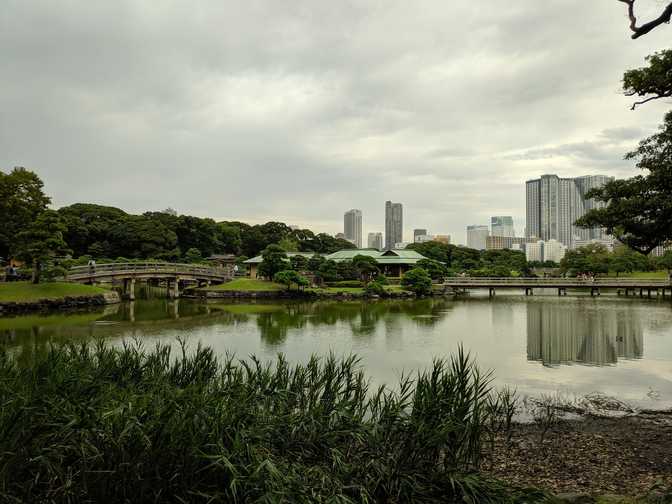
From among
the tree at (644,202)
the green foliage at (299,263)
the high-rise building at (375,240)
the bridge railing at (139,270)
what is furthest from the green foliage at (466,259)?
the high-rise building at (375,240)

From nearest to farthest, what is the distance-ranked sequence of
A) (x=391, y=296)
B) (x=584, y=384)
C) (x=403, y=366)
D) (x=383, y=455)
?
(x=383, y=455) → (x=584, y=384) → (x=403, y=366) → (x=391, y=296)

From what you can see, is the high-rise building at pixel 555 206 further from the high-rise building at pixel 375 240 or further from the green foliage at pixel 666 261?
the green foliage at pixel 666 261

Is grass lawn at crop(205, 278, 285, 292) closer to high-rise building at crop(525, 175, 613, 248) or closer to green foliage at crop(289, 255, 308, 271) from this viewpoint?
green foliage at crop(289, 255, 308, 271)

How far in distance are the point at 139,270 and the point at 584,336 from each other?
27.4m

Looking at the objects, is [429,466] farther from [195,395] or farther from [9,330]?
[9,330]

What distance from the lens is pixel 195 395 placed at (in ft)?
15.4

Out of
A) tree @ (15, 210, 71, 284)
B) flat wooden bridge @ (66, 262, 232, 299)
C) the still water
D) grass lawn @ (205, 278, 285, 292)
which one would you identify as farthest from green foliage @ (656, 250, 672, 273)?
tree @ (15, 210, 71, 284)

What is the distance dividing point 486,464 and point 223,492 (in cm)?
348

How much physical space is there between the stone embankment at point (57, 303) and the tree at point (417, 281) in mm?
21844

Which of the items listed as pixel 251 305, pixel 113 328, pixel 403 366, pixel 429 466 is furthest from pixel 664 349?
pixel 251 305

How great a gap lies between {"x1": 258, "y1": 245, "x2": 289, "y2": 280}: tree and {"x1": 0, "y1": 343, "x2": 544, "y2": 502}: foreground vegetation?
30.6 metres

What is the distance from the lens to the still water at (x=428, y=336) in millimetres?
10773

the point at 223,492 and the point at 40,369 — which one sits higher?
the point at 40,369

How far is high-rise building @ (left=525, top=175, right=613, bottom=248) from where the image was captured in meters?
146
